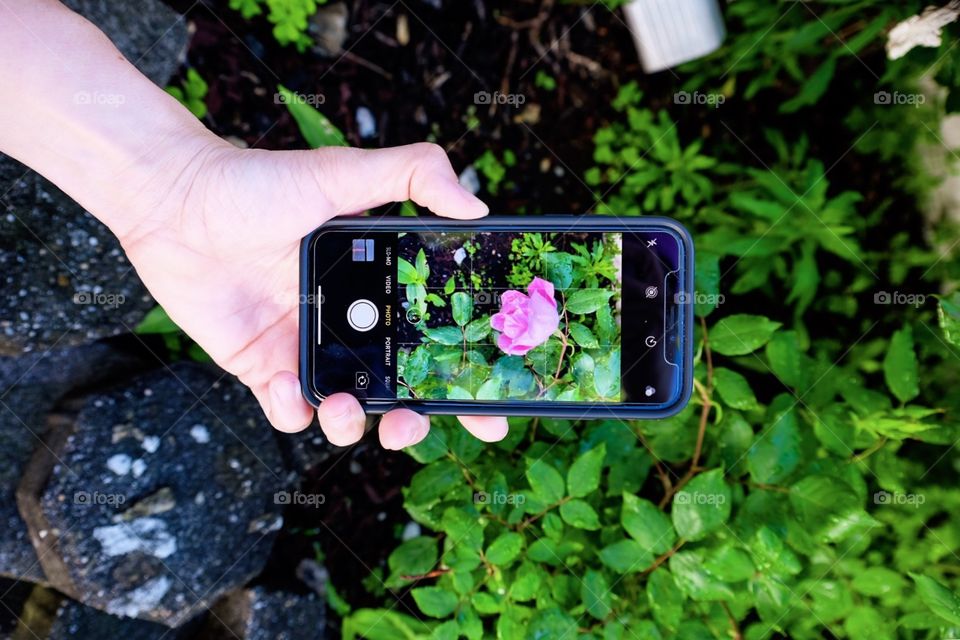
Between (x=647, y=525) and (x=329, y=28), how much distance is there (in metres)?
2.01

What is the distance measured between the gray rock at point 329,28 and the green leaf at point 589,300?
1487 millimetres

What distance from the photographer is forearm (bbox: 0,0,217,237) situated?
1.63 metres

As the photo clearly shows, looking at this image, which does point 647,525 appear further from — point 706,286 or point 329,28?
point 329,28

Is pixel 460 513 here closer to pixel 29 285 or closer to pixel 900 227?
pixel 29 285

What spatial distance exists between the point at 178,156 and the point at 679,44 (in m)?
1.79

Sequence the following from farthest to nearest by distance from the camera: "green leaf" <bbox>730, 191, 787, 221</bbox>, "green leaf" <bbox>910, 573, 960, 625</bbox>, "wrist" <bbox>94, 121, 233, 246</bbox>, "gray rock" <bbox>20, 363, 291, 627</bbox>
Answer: "gray rock" <bbox>20, 363, 291, 627</bbox>, "green leaf" <bbox>730, 191, 787, 221</bbox>, "wrist" <bbox>94, 121, 233, 246</bbox>, "green leaf" <bbox>910, 573, 960, 625</bbox>

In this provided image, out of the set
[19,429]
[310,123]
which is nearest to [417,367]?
[310,123]

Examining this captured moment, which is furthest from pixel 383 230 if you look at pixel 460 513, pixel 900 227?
pixel 900 227

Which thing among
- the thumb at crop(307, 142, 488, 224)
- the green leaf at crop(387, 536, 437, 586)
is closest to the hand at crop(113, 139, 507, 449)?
the thumb at crop(307, 142, 488, 224)

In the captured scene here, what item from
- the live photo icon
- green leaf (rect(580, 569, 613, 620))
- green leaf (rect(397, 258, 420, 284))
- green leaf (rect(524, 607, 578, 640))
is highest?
the live photo icon

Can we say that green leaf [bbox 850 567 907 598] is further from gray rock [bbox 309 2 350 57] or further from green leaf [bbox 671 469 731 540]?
gray rock [bbox 309 2 350 57]

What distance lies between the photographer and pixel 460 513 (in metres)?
1.62

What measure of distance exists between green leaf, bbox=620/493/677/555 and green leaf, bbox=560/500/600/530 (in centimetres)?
7

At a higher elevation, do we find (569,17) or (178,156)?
(569,17)
